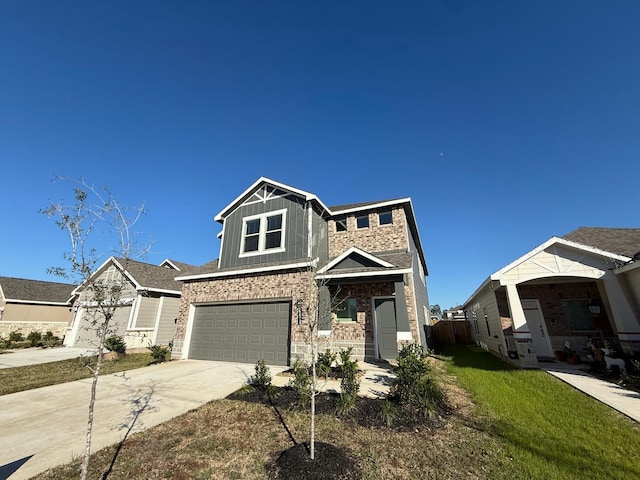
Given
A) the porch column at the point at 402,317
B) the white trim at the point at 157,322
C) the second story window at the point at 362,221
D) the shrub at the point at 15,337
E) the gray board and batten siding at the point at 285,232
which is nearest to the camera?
the porch column at the point at 402,317

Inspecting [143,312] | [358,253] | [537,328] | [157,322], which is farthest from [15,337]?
[537,328]

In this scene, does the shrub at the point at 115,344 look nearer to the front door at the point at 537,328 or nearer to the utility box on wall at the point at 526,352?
the utility box on wall at the point at 526,352

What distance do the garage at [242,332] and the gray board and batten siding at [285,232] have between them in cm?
203

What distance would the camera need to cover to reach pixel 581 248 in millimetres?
8508

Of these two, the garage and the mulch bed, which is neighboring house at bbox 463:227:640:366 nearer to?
the mulch bed

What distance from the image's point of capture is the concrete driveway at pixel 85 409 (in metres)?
3.95

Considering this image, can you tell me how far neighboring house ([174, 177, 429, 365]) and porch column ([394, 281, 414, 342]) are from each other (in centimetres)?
3

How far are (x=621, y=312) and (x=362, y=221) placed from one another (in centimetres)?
953

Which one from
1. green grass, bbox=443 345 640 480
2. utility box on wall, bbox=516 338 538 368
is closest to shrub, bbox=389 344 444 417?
green grass, bbox=443 345 640 480

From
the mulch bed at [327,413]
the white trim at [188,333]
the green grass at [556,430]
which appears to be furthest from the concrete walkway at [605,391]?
the white trim at [188,333]

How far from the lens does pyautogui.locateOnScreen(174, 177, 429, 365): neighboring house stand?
33.2 ft

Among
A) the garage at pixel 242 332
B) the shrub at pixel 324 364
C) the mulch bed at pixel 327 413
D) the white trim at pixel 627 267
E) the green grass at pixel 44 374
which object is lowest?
the green grass at pixel 44 374

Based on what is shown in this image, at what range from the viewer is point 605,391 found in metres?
6.20

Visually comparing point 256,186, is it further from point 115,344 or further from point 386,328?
point 115,344
